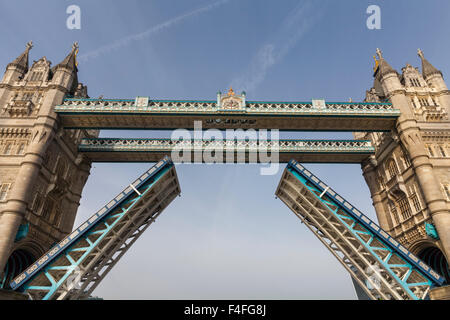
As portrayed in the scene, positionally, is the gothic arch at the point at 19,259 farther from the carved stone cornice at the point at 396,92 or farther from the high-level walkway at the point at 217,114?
the carved stone cornice at the point at 396,92

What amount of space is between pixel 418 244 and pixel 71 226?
108ft

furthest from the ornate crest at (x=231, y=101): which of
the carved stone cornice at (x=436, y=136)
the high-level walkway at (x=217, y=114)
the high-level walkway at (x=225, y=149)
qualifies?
the carved stone cornice at (x=436, y=136)

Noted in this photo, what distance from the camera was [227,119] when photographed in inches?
1033

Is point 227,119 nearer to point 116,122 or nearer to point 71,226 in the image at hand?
point 116,122

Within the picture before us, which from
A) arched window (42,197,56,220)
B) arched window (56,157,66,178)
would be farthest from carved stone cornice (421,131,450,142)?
arched window (42,197,56,220)

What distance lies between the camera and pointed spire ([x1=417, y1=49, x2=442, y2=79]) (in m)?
28.7

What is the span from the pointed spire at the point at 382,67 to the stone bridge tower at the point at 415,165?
0.15 ft

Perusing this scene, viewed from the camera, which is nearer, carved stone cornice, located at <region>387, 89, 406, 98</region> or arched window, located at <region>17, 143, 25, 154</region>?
arched window, located at <region>17, 143, 25, 154</region>

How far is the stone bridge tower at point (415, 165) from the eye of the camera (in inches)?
869

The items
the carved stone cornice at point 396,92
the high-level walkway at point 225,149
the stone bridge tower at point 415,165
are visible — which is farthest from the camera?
the high-level walkway at point 225,149

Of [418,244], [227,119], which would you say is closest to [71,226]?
[227,119]

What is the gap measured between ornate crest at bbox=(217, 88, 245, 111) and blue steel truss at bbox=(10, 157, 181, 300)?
303 inches

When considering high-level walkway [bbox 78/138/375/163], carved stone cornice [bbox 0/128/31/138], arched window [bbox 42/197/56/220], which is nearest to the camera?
carved stone cornice [bbox 0/128/31/138]

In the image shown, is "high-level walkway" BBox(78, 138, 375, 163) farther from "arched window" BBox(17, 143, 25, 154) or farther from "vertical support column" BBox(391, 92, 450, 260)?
"arched window" BBox(17, 143, 25, 154)
